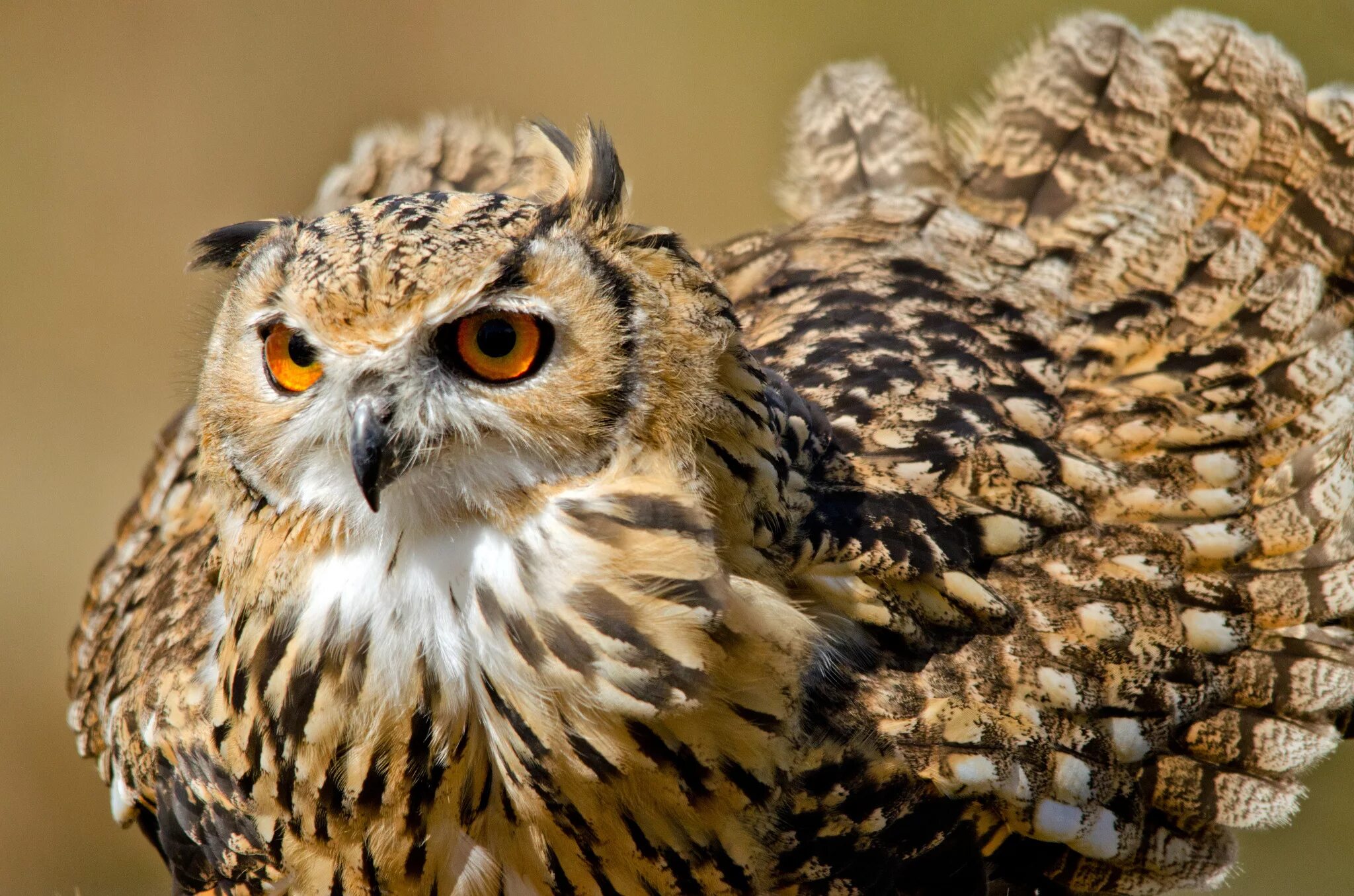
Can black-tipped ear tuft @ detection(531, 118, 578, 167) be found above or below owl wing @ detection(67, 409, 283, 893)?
above

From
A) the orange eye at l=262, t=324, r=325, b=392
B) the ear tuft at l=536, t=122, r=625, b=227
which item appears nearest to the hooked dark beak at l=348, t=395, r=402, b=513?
the orange eye at l=262, t=324, r=325, b=392

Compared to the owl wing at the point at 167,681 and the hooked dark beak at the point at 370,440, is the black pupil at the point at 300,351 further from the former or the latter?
the owl wing at the point at 167,681

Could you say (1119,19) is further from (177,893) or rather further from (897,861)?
(177,893)

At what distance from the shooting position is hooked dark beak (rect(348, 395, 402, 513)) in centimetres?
217

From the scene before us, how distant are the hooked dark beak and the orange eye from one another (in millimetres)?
110

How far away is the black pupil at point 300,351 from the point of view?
88.0 inches

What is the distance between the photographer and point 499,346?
223 cm

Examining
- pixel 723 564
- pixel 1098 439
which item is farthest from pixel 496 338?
pixel 1098 439

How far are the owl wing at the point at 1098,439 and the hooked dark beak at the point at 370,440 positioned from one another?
779mm

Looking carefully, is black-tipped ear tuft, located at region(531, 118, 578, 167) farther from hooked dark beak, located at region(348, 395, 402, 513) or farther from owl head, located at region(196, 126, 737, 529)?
hooked dark beak, located at region(348, 395, 402, 513)

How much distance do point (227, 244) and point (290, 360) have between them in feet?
1.52

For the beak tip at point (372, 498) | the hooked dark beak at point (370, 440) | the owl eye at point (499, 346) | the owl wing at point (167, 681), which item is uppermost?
the owl eye at point (499, 346)

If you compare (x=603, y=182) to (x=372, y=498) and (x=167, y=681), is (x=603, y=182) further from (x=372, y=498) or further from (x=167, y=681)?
(x=167, y=681)

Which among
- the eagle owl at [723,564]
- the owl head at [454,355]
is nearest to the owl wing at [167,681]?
the eagle owl at [723,564]
